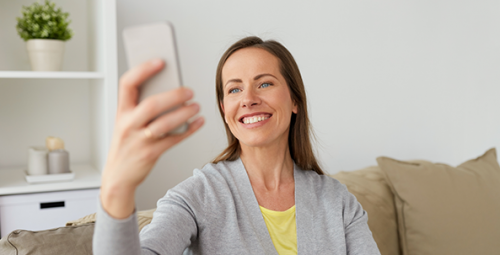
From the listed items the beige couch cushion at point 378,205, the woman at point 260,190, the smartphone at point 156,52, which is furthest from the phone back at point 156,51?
the beige couch cushion at point 378,205

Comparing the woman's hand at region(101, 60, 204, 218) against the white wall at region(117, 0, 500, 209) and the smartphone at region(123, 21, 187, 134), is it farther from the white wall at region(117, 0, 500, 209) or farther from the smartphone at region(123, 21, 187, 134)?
the white wall at region(117, 0, 500, 209)

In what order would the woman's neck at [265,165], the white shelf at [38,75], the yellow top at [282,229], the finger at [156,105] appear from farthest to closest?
the white shelf at [38,75] < the woman's neck at [265,165] < the yellow top at [282,229] < the finger at [156,105]

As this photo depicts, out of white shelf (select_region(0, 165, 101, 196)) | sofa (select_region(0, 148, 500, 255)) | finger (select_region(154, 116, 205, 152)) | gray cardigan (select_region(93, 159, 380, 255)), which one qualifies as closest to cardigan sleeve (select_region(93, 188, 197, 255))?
gray cardigan (select_region(93, 159, 380, 255))

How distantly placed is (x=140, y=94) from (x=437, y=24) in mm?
2581

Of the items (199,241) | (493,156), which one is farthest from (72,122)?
(493,156)

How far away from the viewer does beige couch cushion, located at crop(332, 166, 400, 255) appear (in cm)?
165

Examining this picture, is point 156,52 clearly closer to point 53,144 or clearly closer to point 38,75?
point 38,75

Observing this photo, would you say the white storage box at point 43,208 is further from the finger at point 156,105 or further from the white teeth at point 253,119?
the finger at point 156,105

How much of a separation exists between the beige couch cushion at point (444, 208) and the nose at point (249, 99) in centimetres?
85

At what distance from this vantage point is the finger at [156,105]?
0.51 metres

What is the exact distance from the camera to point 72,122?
74.7 inches

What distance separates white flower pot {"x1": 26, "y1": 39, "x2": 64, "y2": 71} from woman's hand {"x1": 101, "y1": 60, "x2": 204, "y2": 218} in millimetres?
1160

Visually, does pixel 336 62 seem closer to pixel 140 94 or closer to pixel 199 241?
pixel 199 241

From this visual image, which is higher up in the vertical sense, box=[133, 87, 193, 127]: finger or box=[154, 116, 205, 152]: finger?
box=[133, 87, 193, 127]: finger
